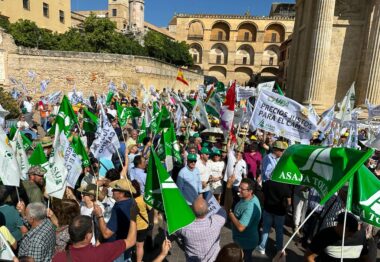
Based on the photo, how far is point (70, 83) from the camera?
26.5 m

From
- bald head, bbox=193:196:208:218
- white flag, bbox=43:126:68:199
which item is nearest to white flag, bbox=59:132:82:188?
white flag, bbox=43:126:68:199

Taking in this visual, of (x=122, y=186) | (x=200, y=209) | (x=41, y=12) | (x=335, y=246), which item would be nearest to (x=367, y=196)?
(x=335, y=246)

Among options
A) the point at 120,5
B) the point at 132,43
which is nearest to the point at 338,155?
the point at 132,43

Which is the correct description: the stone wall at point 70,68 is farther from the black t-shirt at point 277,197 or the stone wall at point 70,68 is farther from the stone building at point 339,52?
the black t-shirt at point 277,197

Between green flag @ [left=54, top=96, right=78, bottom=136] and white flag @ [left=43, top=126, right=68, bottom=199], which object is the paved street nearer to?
white flag @ [left=43, top=126, right=68, bottom=199]

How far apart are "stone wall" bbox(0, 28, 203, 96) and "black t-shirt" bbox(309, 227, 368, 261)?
→ 83.6 feet

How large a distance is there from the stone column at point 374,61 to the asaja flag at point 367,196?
14.0m

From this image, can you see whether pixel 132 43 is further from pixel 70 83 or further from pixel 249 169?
pixel 249 169

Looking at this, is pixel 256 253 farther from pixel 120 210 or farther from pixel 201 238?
pixel 120 210

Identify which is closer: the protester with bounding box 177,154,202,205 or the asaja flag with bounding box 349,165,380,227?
the asaja flag with bounding box 349,165,380,227

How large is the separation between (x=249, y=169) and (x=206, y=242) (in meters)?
3.57

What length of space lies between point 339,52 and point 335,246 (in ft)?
51.5

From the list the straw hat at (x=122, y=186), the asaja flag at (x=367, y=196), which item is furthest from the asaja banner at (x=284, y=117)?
the straw hat at (x=122, y=186)

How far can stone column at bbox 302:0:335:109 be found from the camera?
47.8 ft
